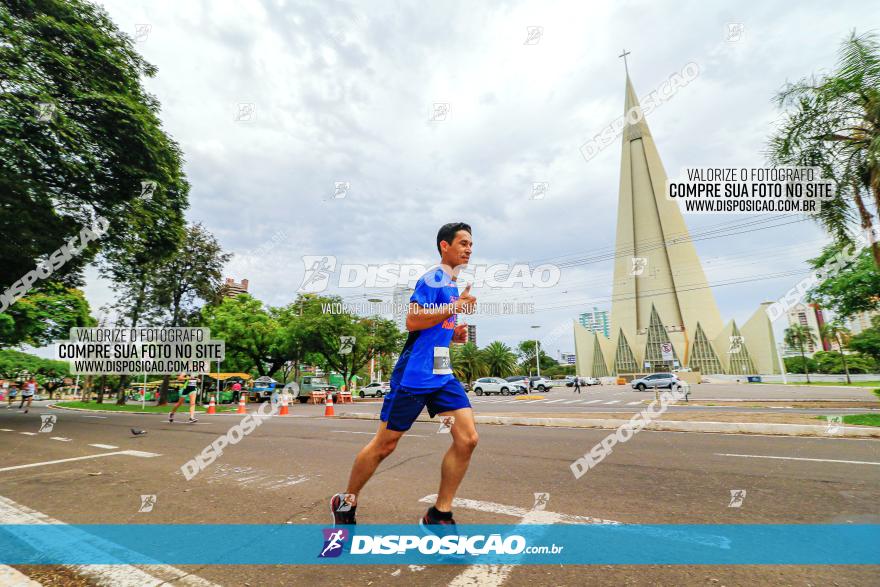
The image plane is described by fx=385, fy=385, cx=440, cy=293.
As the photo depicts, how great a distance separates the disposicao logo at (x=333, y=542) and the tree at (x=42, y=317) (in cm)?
1928

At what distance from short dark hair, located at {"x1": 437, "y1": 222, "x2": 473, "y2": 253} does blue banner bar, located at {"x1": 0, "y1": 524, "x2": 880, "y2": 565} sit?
1968mm

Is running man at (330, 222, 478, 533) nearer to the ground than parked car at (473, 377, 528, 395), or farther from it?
farther from it

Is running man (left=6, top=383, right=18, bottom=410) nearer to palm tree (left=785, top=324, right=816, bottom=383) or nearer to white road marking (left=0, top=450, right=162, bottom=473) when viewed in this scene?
white road marking (left=0, top=450, right=162, bottom=473)

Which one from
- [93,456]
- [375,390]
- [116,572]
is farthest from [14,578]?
[375,390]

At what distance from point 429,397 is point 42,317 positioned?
22.9 m

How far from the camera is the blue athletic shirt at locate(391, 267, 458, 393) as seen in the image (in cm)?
249

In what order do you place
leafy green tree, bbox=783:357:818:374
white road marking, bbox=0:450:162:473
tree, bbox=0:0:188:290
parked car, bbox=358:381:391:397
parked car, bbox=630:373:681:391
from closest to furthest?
white road marking, bbox=0:450:162:473
tree, bbox=0:0:188:290
parked car, bbox=630:373:681:391
parked car, bbox=358:381:391:397
leafy green tree, bbox=783:357:818:374

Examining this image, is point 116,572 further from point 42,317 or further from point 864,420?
point 42,317

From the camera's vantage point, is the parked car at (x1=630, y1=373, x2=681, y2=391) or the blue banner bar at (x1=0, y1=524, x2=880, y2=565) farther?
the parked car at (x1=630, y1=373, x2=681, y2=391)

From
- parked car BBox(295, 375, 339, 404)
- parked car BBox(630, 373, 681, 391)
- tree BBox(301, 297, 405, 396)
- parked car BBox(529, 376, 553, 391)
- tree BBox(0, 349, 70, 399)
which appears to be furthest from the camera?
parked car BBox(529, 376, 553, 391)

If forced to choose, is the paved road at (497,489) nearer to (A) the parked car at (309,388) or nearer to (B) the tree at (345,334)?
(A) the parked car at (309,388)

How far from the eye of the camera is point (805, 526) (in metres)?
2.74

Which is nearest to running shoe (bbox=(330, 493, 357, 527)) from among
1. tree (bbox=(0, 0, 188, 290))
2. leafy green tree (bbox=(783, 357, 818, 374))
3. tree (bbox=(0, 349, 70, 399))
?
tree (bbox=(0, 0, 188, 290))

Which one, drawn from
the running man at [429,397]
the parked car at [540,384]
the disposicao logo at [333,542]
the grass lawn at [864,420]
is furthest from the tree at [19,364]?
the grass lawn at [864,420]
